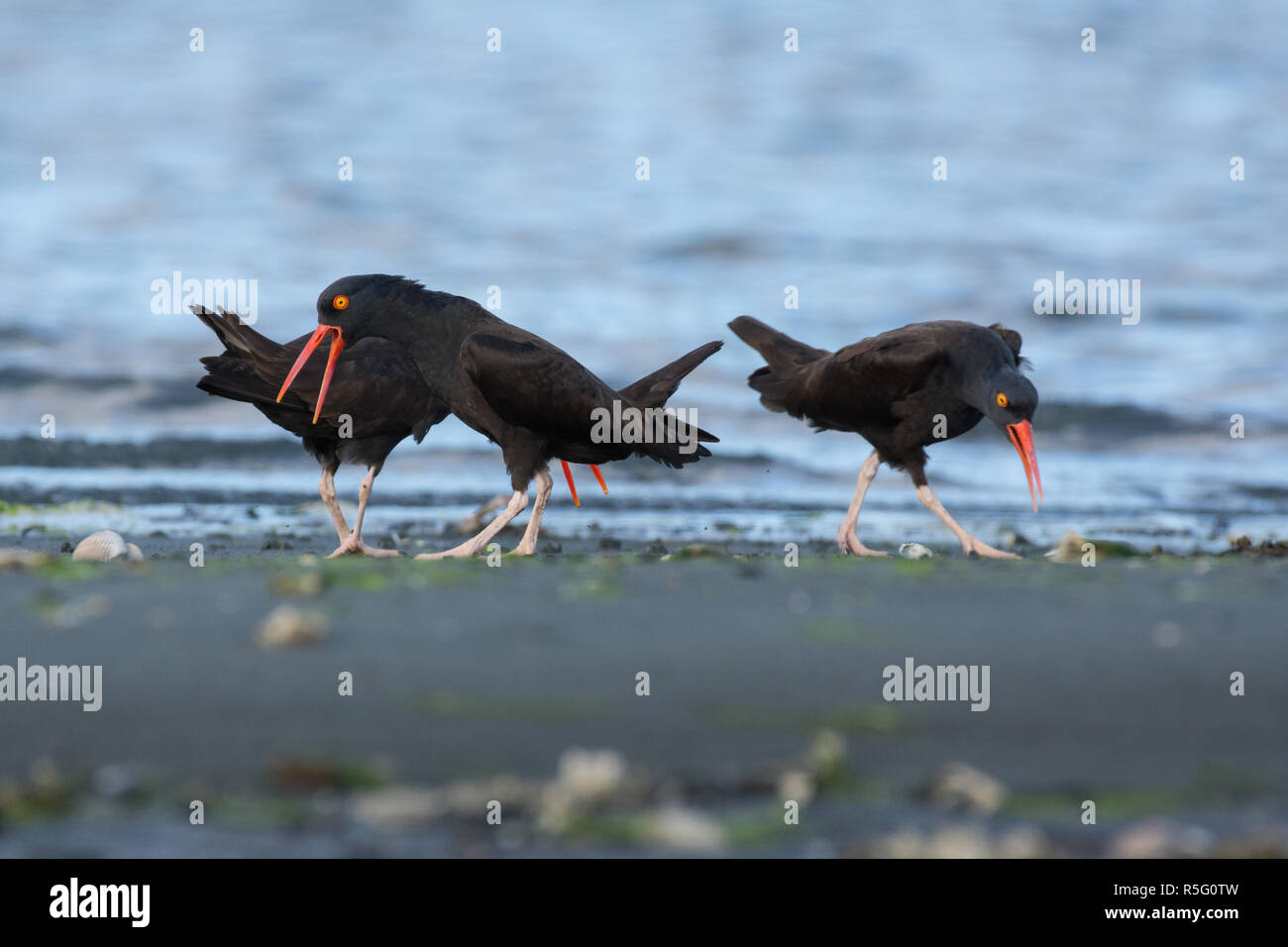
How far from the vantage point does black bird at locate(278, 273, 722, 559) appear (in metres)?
6.15

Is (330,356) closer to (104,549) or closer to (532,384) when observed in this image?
(532,384)

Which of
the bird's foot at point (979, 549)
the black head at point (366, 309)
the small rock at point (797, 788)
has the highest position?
the black head at point (366, 309)

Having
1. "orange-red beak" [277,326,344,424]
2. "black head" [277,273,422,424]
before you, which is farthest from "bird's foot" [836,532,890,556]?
"orange-red beak" [277,326,344,424]

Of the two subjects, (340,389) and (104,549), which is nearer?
(104,549)

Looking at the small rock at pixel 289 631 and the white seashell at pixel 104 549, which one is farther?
the white seashell at pixel 104 549

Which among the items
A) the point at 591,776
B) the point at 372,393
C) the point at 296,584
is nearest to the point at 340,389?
the point at 372,393

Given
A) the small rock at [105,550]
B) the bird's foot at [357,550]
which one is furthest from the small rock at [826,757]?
the bird's foot at [357,550]

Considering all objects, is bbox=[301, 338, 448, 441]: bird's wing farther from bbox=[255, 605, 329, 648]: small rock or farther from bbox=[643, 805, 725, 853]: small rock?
bbox=[643, 805, 725, 853]: small rock

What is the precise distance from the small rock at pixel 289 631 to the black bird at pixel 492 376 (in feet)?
8.29

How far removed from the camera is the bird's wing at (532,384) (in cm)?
611

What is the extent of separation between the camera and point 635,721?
3.07 m

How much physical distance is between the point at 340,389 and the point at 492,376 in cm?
121

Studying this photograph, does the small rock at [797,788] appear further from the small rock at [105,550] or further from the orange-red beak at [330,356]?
the orange-red beak at [330,356]
